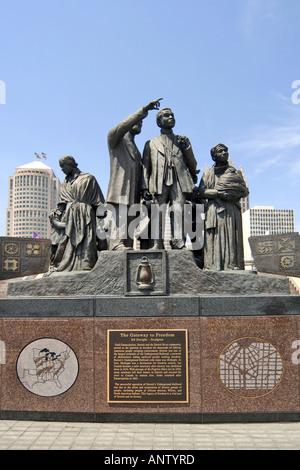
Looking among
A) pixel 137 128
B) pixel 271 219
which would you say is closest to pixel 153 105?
pixel 137 128

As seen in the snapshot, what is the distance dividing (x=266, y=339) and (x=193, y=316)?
121 centimetres

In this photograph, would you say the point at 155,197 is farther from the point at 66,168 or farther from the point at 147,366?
the point at 147,366

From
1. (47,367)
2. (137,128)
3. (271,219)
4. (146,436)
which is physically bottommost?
(146,436)

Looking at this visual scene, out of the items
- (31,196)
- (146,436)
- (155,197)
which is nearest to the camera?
(146,436)

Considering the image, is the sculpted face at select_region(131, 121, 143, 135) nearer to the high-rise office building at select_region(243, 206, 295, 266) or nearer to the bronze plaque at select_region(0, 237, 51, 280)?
the bronze plaque at select_region(0, 237, 51, 280)

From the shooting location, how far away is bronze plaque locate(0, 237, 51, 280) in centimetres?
2022

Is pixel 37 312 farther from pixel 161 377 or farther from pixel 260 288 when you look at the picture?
pixel 260 288

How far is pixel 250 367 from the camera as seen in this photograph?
6.64 meters

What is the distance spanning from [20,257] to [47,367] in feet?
47.5

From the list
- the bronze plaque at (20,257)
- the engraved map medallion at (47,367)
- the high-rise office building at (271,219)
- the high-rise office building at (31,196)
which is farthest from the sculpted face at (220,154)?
the high-rise office building at (271,219)

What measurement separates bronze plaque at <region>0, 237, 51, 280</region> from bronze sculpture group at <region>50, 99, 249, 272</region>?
12.8m

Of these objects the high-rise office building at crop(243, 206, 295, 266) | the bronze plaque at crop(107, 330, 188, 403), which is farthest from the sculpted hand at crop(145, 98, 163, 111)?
the high-rise office building at crop(243, 206, 295, 266)

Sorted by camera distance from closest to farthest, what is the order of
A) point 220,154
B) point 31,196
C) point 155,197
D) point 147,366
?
point 147,366 < point 155,197 < point 220,154 < point 31,196

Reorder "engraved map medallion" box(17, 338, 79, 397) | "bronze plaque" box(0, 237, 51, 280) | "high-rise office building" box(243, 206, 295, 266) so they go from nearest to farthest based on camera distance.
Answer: "engraved map medallion" box(17, 338, 79, 397) < "bronze plaque" box(0, 237, 51, 280) < "high-rise office building" box(243, 206, 295, 266)
